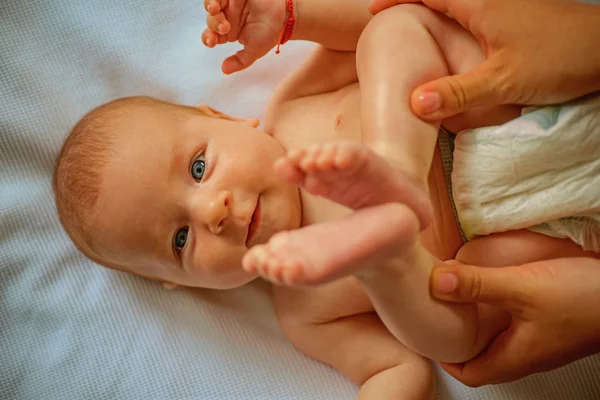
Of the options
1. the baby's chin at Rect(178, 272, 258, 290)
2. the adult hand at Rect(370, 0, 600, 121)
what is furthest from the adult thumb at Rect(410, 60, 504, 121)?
the baby's chin at Rect(178, 272, 258, 290)

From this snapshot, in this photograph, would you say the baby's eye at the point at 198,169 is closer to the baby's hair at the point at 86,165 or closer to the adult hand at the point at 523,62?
the baby's hair at the point at 86,165

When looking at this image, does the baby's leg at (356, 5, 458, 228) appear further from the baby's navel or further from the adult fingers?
the adult fingers

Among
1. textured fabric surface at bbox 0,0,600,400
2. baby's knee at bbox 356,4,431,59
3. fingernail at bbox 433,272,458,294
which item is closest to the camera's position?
fingernail at bbox 433,272,458,294

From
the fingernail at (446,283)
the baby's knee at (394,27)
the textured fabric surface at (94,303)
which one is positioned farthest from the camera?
the textured fabric surface at (94,303)

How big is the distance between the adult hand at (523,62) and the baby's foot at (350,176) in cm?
19

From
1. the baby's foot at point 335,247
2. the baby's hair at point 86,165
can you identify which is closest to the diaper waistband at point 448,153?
the baby's foot at point 335,247

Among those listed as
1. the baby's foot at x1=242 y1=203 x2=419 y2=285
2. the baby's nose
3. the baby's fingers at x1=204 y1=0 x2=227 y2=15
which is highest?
Answer: the baby's fingers at x1=204 y1=0 x2=227 y2=15

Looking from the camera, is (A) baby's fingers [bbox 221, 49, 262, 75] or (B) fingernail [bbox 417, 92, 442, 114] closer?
(B) fingernail [bbox 417, 92, 442, 114]

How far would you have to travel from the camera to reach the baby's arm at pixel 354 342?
1.15 meters

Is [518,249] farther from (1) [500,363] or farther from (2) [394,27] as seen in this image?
(2) [394,27]

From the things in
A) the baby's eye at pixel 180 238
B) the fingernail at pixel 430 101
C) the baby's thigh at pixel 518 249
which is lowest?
the baby's thigh at pixel 518 249

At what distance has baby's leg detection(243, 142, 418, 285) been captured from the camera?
0.70 metres

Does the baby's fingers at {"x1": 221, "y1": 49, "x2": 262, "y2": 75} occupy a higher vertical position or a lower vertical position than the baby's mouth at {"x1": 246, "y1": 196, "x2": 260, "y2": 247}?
higher

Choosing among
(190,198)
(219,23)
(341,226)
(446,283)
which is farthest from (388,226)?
(219,23)
